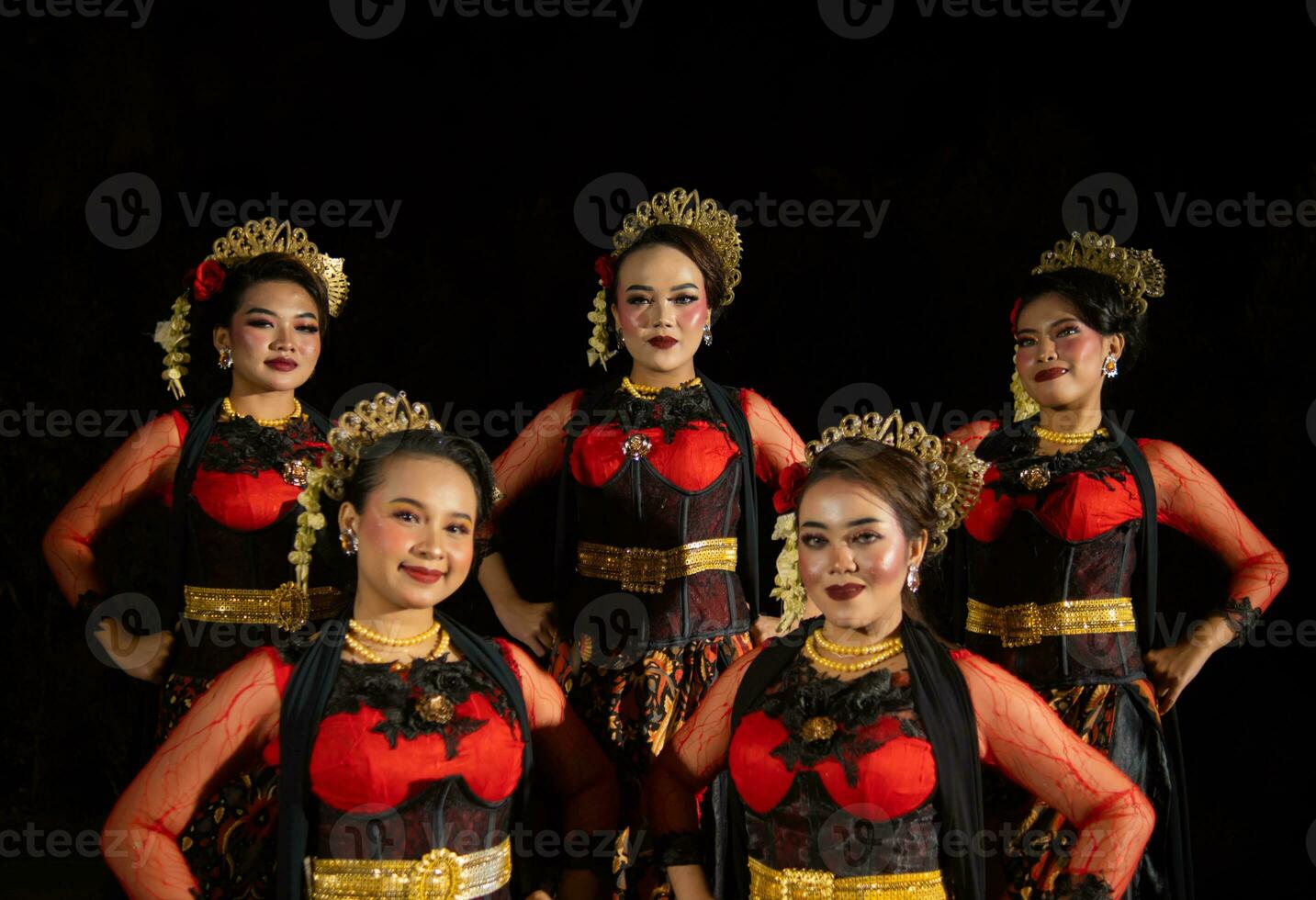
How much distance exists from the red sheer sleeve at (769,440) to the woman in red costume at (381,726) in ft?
3.36

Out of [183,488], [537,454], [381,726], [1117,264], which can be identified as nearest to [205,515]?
[183,488]

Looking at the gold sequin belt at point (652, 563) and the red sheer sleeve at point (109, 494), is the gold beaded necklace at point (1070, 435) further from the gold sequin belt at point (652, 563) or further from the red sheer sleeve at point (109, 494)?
the red sheer sleeve at point (109, 494)

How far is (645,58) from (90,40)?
73.1 inches

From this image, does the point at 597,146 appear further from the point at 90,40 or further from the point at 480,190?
the point at 90,40

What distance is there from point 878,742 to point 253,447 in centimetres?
174

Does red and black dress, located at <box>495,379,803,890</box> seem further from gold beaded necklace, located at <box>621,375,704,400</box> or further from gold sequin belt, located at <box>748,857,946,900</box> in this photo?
gold sequin belt, located at <box>748,857,946,900</box>

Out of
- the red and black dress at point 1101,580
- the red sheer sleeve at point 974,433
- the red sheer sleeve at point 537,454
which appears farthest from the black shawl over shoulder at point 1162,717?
the red sheer sleeve at point 537,454

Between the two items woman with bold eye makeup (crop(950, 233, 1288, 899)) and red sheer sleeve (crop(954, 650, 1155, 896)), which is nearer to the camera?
red sheer sleeve (crop(954, 650, 1155, 896))

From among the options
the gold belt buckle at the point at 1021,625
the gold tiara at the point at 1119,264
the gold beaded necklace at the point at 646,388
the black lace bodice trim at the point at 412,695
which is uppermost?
the gold tiara at the point at 1119,264

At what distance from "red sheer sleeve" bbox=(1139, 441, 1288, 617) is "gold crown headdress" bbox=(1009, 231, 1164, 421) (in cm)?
35

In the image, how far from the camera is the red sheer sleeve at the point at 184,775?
2316mm

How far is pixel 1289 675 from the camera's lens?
443 cm

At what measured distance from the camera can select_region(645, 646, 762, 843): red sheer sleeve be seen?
2555 millimetres

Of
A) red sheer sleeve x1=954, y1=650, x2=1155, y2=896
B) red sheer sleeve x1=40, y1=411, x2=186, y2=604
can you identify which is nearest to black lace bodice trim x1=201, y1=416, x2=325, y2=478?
red sheer sleeve x1=40, y1=411, x2=186, y2=604
